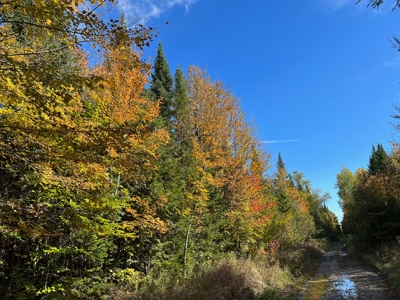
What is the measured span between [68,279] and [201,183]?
647 centimetres

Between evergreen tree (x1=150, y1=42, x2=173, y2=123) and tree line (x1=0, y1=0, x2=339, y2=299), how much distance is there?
0.15 meters

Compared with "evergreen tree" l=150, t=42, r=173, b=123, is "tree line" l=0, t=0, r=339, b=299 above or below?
below

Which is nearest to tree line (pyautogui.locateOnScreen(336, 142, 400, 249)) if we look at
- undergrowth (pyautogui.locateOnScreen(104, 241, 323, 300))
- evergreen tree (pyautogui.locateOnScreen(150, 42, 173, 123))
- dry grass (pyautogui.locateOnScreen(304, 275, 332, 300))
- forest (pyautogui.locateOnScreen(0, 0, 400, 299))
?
forest (pyautogui.locateOnScreen(0, 0, 400, 299))

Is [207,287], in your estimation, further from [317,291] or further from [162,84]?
[162,84]

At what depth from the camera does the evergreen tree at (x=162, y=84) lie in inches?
959

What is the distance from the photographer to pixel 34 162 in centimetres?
521

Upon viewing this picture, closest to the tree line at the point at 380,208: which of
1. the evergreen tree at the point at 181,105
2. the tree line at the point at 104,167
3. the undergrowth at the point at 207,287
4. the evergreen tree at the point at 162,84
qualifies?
the tree line at the point at 104,167

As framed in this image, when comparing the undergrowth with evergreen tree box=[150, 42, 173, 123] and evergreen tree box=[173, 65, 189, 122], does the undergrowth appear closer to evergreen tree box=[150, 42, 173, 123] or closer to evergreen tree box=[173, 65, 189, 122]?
evergreen tree box=[173, 65, 189, 122]

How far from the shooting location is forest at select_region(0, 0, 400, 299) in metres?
4.44

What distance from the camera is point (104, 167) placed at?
7.02 metres

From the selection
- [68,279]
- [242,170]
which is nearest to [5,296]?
[68,279]

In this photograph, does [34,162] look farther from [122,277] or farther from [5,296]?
[122,277]

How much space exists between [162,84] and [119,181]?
17611 millimetres

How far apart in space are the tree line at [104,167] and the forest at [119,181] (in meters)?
0.05
